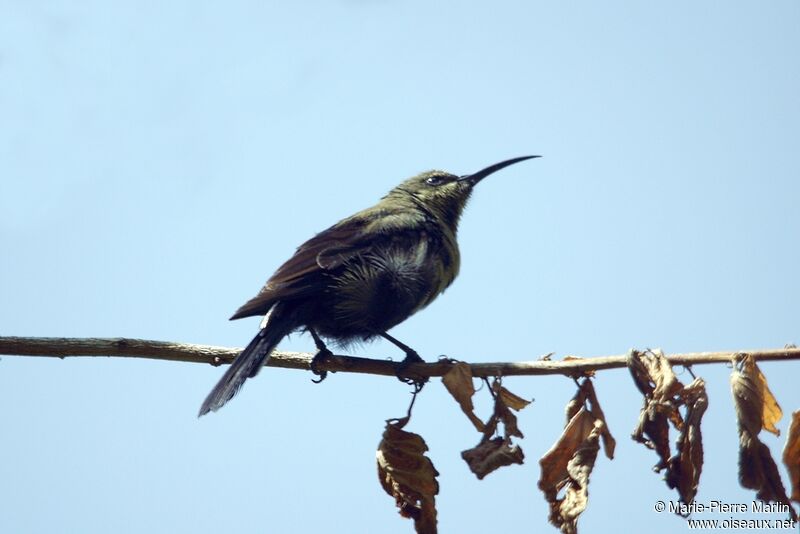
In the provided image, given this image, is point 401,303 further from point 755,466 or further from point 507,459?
point 755,466

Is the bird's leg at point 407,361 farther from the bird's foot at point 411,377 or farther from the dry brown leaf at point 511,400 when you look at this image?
the dry brown leaf at point 511,400

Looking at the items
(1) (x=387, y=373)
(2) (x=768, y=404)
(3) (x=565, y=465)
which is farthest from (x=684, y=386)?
(1) (x=387, y=373)

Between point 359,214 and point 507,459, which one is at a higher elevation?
point 359,214

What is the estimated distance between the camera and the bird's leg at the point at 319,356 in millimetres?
5246

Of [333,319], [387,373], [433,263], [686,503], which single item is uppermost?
[433,263]

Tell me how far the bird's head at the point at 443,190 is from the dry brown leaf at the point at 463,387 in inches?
117

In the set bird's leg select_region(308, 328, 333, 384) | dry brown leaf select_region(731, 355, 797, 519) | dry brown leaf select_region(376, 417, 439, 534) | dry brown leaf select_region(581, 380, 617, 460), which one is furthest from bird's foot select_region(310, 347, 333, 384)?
dry brown leaf select_region(731, 355, 797, 519)

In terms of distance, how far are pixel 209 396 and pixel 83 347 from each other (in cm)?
88

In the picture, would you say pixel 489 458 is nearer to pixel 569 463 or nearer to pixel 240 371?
pixel 569 463

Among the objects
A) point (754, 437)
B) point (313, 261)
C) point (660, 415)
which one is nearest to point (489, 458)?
point (660, 415)

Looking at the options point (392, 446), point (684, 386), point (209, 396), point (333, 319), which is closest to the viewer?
point (684, 386)

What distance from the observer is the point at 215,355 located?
4.54 meters

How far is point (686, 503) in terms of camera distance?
3.36 meters

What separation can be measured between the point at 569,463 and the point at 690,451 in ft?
1.53
